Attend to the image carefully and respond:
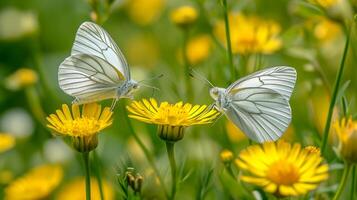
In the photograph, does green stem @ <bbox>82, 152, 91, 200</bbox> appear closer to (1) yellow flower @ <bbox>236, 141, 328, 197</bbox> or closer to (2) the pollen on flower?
(2) the pollen on flower

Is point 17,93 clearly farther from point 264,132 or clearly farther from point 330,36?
point 264,132

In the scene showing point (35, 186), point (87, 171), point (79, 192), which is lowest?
point (79, 192)

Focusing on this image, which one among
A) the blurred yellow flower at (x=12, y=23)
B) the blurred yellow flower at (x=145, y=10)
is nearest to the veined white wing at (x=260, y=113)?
the blurred yellow flower at (x=12, y=23)

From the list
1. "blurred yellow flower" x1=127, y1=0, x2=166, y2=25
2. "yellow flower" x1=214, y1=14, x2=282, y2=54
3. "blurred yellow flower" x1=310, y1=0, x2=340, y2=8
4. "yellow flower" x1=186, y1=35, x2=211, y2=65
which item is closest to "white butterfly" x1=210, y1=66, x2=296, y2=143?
"blurred yellow flower" x1=310, y1=0, x2=340, y2=8

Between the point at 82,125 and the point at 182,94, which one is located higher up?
the point at 82,125

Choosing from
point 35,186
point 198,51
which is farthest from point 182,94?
point 35,186

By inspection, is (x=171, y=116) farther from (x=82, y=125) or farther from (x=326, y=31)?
(x=326, y=31)

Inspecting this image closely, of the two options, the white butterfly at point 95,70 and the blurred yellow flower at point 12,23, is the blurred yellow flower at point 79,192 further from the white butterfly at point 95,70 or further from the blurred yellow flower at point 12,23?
the blurred yellow flower at point 12,23
